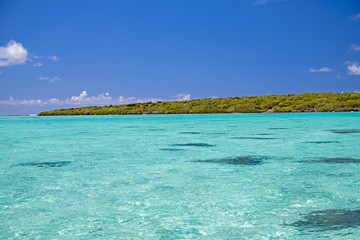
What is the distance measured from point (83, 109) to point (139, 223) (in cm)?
9135

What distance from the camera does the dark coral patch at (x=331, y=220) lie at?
3.90m

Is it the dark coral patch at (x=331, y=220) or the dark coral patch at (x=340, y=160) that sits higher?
the dark coral patch at (x=340, y=160)

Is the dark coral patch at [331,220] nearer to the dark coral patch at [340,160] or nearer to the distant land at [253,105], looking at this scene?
the dark coral patch at [340,160]

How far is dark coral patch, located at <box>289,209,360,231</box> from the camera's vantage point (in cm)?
390

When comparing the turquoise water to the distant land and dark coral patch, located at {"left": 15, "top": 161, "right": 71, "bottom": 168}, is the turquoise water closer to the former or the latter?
dark coral patch, located at {"left": 15, "top": 161, "right": 71, "bottom": 168}

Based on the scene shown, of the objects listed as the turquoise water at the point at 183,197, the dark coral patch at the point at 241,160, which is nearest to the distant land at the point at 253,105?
the dark coral patch at the point at 241,160

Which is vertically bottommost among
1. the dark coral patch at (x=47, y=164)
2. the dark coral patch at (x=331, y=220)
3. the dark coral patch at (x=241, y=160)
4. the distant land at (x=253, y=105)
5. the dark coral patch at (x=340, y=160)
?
the dark coral patch at (x=331, y=220)

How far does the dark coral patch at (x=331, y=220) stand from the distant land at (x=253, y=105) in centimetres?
5614

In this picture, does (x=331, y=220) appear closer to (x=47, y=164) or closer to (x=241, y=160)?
(x=241, y=160)

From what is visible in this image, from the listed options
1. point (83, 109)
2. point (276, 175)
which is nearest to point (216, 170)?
point (276, 175)

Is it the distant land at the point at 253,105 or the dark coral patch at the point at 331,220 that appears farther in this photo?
the distant land at the point at 253,105

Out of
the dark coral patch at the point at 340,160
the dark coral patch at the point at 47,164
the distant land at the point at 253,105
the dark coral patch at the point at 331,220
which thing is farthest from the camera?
the distant land at the point at 253,105

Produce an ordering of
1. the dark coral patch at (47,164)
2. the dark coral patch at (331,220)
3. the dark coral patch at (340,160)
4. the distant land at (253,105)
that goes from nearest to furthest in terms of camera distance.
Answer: the dark coral patch at (331,220) < the dark coral patch at (340,160) < the dark coral patch at (47,164) < the distant land at (253,105)

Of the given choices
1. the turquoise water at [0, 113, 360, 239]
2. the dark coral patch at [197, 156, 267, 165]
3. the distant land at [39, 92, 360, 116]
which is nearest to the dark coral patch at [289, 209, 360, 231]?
the turquoise water at [0, 113, 360, 239]
